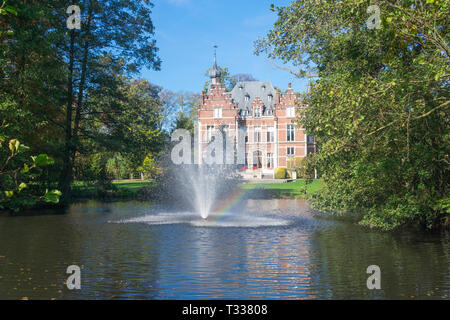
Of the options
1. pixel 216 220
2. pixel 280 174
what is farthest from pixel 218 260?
pixel 280 174

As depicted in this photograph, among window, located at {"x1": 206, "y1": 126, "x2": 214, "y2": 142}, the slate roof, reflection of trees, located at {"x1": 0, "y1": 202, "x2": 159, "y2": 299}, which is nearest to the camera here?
reflection of trees, located at {"x1": 0, "y1": 202, "x2": 159, "y2": 299}

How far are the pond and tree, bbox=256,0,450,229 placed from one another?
1425 mm

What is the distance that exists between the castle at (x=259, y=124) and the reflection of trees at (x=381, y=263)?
1682 inches

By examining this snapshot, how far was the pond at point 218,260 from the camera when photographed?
830 cm

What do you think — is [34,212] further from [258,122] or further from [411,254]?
[258,122]

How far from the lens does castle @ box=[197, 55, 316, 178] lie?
191ft

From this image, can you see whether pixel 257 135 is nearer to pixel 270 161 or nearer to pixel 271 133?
pixel 271 133

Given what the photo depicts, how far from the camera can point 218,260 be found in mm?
11086

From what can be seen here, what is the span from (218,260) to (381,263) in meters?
3.91

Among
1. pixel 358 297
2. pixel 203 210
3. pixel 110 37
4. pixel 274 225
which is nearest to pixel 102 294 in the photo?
pixel 358 297

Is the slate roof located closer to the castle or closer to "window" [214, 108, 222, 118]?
the castle

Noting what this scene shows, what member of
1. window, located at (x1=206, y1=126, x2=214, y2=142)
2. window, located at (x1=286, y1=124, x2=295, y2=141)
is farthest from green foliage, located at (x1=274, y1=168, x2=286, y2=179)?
window, located at (x1=206, y1=126, x2=214, y2=142)

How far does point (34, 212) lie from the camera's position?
2317cm

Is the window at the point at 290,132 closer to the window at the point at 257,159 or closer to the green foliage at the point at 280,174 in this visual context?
the window at the point at 257,159
